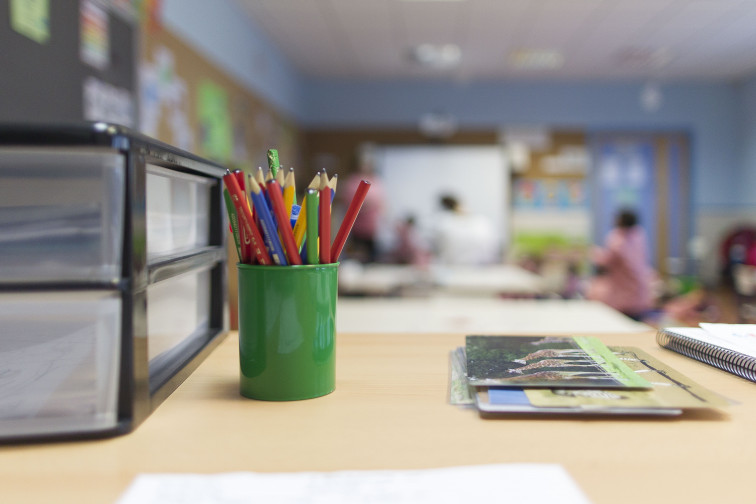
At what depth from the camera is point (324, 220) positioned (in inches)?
23.1

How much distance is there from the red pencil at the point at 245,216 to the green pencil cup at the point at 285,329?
0.05ft

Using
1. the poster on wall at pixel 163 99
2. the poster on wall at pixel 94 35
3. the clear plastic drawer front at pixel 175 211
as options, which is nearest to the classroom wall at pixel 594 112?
the poster on wall at pixel 163 99

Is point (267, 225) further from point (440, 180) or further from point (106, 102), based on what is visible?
point (440, 180)

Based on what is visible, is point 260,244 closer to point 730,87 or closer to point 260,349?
point 260,349

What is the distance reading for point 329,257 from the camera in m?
0.61

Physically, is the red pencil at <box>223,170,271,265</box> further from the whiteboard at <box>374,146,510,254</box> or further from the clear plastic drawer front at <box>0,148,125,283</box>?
the whiteboard at <box>374,146,510,254</box>

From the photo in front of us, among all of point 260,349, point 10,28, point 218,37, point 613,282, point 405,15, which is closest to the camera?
point 260,349

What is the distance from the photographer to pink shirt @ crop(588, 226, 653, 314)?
149 inches

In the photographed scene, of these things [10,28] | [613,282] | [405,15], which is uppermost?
[405,15]

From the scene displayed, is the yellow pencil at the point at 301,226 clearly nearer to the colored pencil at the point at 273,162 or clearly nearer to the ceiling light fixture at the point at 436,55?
the colored pencil at the point at 273,162

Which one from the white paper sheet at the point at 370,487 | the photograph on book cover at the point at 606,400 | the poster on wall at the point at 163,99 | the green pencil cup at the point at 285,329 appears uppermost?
the poster on wall at the point at 163,99

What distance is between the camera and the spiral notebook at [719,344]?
0.65 metres

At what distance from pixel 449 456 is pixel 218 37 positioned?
355 cm

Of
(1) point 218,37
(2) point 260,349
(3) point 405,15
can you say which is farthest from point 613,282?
(2) point 260,349
